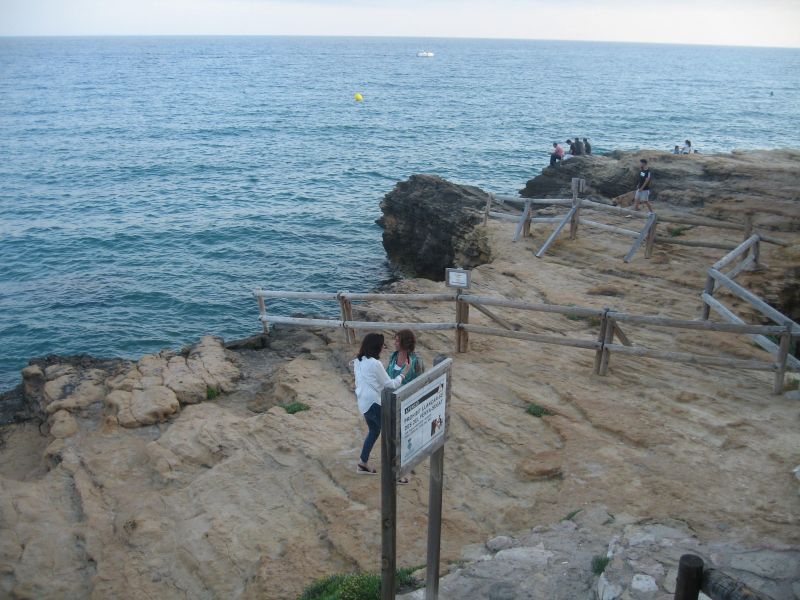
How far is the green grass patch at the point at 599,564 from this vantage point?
19.8 ft

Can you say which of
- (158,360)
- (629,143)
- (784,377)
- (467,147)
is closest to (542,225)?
(784,377)

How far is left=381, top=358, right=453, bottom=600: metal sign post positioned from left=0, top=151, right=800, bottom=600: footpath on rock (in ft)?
2.21

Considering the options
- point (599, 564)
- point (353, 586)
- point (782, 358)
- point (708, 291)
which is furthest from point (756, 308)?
point (353, 586)

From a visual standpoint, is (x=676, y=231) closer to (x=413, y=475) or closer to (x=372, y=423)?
(x=413, y=475)

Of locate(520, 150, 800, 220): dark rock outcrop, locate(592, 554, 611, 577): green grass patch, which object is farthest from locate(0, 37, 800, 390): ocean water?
locate(592, 554, 611, 577): green grass patch

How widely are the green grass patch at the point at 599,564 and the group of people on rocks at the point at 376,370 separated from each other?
2.70 metres

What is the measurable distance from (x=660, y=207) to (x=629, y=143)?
34.1 m

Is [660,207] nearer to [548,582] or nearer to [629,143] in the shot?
[548,582]

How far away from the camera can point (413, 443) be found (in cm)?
542

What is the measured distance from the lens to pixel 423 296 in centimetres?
1209

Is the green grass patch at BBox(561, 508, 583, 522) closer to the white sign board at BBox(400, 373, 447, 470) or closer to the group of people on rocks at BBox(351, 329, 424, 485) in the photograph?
the group of people on rocks at BBox(351, 329, 424, 485)

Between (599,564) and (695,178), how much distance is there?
21293 mm

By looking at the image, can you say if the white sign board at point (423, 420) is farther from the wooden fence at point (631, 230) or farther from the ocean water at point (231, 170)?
the ocean water at point (231, 170)

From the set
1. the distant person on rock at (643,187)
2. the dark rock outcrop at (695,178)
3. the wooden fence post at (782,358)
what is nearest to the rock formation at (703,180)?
the dark rock outcrop at (695,178)
